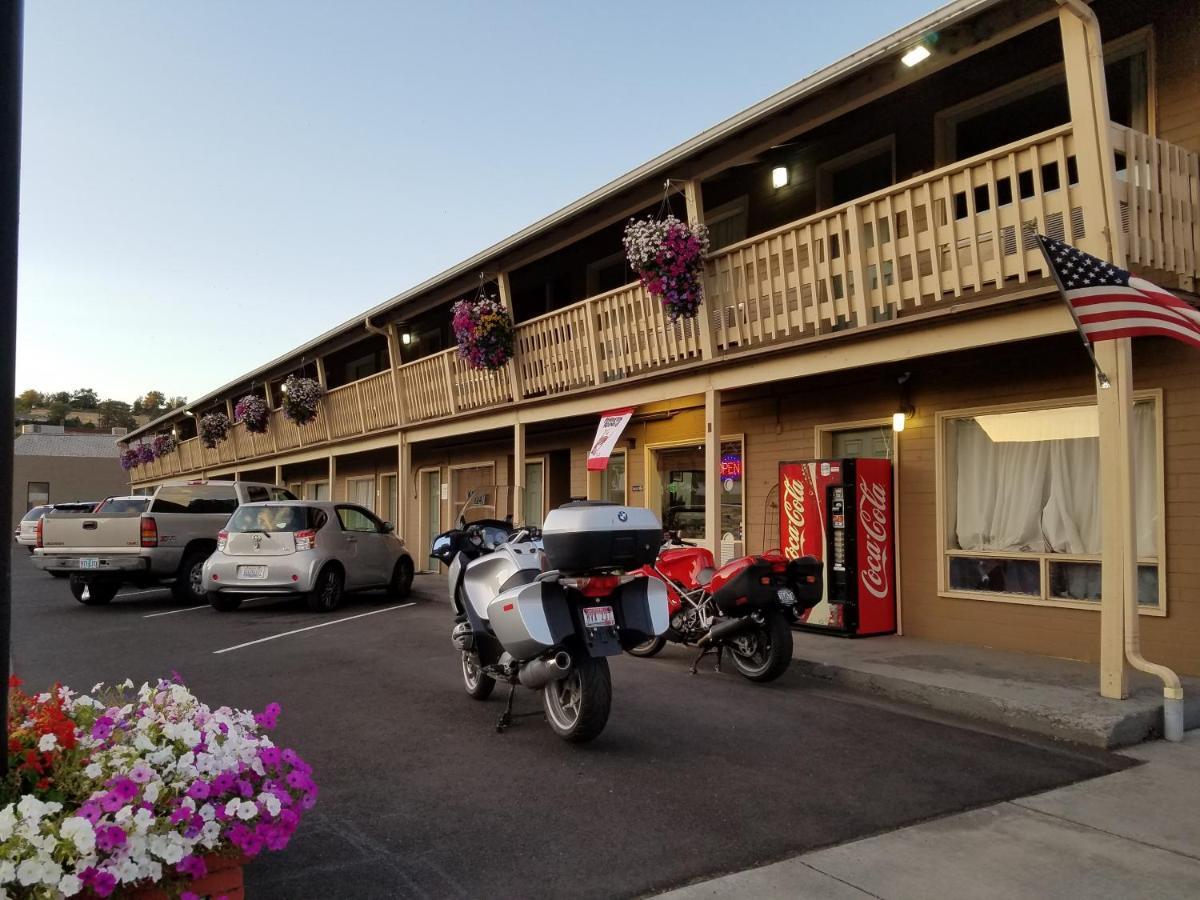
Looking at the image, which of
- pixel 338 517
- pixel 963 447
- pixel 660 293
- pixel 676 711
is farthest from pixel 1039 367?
pixel 338 517

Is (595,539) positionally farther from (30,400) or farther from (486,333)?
(30,400)

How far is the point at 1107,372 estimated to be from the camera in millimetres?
6273

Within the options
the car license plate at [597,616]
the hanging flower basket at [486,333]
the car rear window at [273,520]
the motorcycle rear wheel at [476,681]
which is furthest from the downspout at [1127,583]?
the car rear window at [273,520]

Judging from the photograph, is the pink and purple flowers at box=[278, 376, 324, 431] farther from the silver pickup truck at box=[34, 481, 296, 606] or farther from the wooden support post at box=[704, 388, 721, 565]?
the wooden support post at box=[704, 388, 721, 565]

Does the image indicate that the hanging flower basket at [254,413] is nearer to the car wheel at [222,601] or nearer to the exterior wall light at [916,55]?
the car wheel at [222,601]

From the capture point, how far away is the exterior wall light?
7012mm

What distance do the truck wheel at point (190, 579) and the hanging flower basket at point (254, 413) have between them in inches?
399

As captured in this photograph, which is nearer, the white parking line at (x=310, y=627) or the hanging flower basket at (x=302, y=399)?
the white parking line at (x=310, y=627)

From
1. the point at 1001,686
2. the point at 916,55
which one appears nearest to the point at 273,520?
the point at 1001,686

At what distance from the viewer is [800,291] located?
8672 mm

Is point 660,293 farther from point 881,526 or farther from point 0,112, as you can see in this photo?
point 0,112

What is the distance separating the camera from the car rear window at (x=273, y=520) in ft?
40.5

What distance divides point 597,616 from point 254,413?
20.5 m

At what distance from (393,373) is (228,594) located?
5740mm
